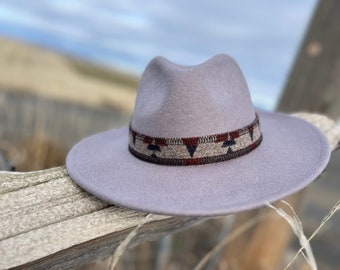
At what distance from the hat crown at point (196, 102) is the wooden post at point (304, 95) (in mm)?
1379

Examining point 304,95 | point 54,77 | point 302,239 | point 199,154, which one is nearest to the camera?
point 302,239

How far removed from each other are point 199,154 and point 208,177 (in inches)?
2.4

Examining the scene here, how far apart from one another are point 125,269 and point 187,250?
0.62 metres

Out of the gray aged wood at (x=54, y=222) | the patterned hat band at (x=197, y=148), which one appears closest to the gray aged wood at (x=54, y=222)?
the gray aged wood at (x=54, y=222)

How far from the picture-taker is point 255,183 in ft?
3.19

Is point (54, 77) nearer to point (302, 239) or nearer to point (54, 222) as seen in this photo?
point (54, 222)

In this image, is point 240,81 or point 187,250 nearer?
point 240,81

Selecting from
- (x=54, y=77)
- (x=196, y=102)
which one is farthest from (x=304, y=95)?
(x=54, y=77)

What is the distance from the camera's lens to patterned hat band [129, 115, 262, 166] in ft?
3.39

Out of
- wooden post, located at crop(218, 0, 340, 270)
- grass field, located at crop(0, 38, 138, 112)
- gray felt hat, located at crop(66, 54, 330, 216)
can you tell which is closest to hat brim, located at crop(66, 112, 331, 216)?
gray felt hat, located at crop(66, 54, 330, 216)

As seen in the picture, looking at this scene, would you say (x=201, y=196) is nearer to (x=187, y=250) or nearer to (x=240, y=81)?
(x=240, y=81)

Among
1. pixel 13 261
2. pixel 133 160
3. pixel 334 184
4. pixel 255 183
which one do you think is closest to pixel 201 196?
pixel 255 183

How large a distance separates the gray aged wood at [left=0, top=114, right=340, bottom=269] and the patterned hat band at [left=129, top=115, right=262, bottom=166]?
128mm

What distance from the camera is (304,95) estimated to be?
253 centimetres
